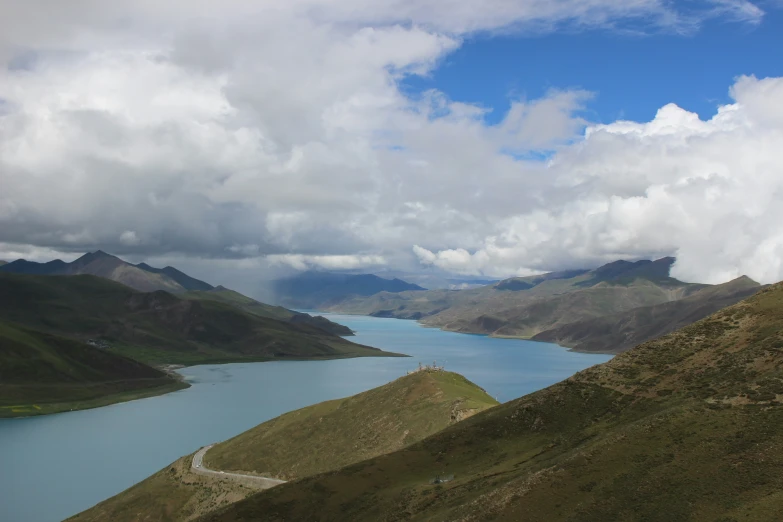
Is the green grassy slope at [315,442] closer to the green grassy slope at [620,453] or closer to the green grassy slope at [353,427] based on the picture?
the green grassy slope at [353,427]

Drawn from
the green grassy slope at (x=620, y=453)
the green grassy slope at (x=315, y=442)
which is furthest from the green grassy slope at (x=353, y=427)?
the green grassy slope at (x=620, y=453)

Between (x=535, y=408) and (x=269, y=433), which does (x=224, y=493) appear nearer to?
(x=269, y=433)

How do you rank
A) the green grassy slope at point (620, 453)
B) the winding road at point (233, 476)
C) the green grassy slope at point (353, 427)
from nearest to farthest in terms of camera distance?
the green grassy slope at point (620, 453) < the winding road at point (233, 476) < the green grassy slope at point (353, 427)

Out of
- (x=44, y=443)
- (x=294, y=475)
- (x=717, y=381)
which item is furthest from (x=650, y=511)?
(x=44, y=443)

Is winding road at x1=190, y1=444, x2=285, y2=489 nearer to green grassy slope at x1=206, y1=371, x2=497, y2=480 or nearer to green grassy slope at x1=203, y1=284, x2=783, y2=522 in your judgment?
green grassy slope at x1=206, y1=371, x2=497, y2=480

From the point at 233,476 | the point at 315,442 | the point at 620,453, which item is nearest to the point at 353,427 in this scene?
the point at 315,442

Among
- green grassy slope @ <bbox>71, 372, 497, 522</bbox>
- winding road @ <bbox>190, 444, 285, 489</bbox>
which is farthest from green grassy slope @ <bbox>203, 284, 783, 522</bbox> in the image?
winding road @ <bbox>190, 444, 285, 489</bbox>

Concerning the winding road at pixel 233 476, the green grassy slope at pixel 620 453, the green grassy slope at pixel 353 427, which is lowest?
the winding road at pixel 233 476
